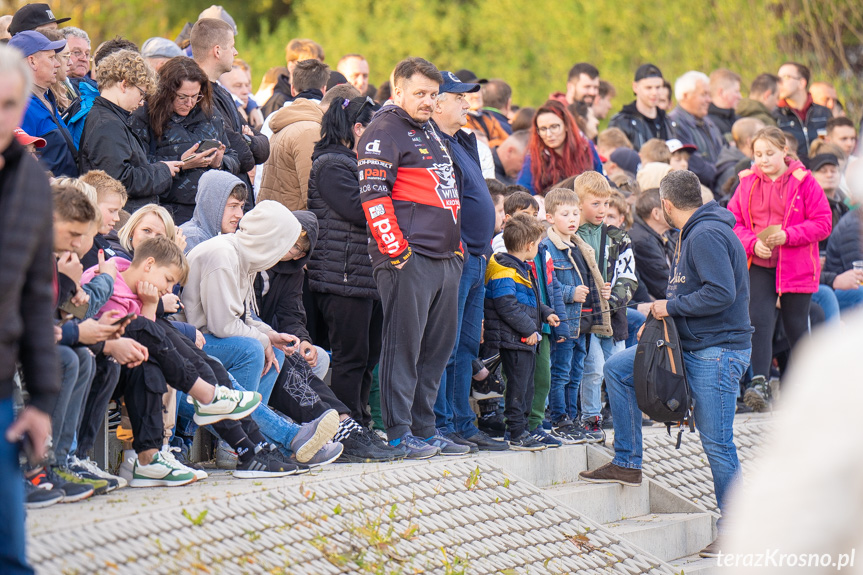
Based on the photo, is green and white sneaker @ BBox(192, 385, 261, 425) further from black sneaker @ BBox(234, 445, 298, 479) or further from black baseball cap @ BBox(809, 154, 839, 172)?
black baseball cap @ BBox(809, 154, 839, 172)

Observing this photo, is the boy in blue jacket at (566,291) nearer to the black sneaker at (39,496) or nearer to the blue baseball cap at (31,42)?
the blue baseball cap at (31,42)

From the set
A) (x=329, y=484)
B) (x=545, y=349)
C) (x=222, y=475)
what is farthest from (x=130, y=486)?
(x=545, y=349)

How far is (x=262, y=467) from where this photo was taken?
19.1 ft

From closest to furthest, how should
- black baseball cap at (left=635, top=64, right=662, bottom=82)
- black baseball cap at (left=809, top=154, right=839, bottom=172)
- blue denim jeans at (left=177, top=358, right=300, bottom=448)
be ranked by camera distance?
blue denim jeans at (left=177, top=358, right=300, bottom=448), black baseball cap at (left=809, top=154, right=839, bottom=172), black baseball cap at (left=635, top=64, right=662, bottom=82)

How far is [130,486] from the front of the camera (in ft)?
17.7

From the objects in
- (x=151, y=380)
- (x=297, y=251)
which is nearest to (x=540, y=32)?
(x=297, y=251)

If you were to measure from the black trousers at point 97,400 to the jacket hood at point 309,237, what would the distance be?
1.74 meters

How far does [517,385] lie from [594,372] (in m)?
0.90

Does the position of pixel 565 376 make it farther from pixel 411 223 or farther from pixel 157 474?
pixel 157 474

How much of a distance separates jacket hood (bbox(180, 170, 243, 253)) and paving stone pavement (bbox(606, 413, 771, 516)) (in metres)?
3.21

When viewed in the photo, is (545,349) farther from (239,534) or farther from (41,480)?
(41,480)

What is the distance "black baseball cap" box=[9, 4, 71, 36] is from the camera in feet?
24.0

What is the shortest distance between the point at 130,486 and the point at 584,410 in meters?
3.70

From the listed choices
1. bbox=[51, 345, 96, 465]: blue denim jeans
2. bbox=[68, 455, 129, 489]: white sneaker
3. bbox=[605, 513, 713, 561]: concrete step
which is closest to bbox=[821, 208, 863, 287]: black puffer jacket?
bbox=[605, 513, 713, 561]: concrete step
